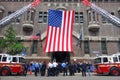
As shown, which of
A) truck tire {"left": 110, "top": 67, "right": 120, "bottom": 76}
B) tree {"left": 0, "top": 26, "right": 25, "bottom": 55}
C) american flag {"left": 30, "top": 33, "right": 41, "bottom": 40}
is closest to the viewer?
truck tire {"left": 110, "top": 67, "right": 120, "bottom": 76}

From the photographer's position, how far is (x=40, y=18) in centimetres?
4153

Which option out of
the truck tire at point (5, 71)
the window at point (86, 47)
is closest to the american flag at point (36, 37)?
the window at point (86, 47)

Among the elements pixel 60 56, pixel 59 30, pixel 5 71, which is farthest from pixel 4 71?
pixel 60 56

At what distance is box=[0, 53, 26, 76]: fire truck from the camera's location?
81.6 ft

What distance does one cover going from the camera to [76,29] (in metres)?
40.5

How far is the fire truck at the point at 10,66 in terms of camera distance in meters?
24.9

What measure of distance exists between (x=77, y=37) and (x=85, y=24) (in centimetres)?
417

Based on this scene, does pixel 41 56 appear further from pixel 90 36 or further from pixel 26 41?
pixel 90 36

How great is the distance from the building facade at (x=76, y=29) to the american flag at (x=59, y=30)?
6.74 metres

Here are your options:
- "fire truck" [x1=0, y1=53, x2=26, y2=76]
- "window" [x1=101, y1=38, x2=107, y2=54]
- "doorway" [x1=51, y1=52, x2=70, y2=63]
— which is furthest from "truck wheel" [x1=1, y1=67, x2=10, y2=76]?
"window" [x1=101, y1=38, x2=107, y2=54]

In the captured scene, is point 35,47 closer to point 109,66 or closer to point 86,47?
point 86,47

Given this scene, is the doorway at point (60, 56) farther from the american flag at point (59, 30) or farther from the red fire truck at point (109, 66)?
the red fire truck at point (109, 66)

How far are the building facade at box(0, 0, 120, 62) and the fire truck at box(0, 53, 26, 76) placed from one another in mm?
11288

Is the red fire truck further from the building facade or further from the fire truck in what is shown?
the building facade
